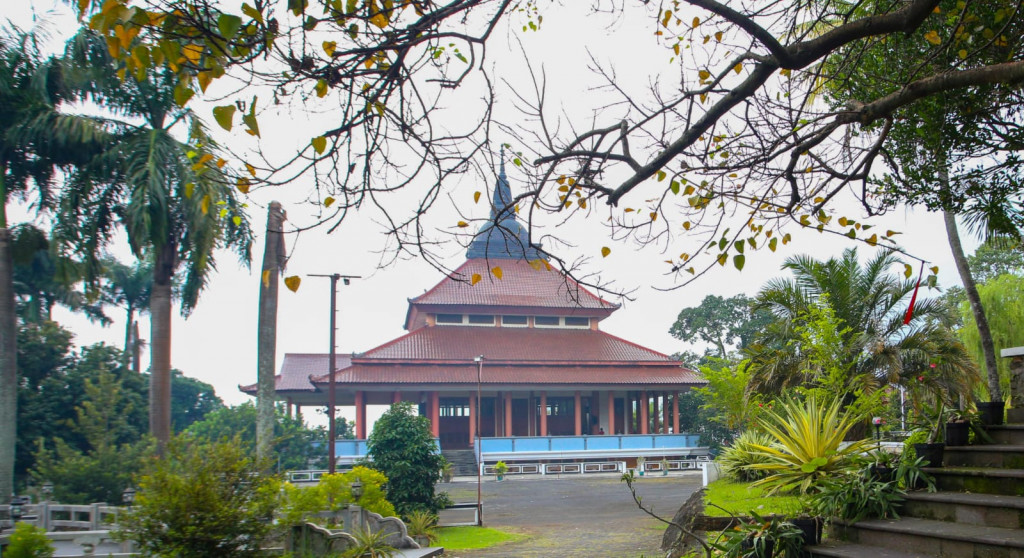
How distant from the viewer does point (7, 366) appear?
17.0m

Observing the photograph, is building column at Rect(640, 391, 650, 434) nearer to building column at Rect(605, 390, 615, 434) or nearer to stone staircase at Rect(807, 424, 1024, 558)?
building column at Rect(605, 390, 615, 434)

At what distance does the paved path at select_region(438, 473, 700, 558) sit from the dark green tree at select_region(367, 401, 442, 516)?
2.19 metres

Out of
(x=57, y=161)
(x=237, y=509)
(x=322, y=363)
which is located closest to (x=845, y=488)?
(x=237, y=509)

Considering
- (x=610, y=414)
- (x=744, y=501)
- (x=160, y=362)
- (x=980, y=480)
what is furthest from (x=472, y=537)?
(x=610, y=414)

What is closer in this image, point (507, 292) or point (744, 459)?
point (744, 459)

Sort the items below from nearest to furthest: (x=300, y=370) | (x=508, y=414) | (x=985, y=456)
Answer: (x=985, y=456), (x=508, y=414), (x=300, y=370)

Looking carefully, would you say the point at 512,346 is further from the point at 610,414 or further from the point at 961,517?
the point at 961,517

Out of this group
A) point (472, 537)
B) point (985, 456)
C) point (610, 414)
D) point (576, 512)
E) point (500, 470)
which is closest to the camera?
point (985, 456)

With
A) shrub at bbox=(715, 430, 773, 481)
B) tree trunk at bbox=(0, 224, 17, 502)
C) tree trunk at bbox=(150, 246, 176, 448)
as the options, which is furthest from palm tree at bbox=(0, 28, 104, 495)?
shrub at bbox=(715, 430, 773, 481)

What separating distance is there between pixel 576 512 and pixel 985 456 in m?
15.1

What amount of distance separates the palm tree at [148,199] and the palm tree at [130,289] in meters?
17.2

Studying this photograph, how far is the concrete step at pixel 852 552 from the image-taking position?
5.04 meters

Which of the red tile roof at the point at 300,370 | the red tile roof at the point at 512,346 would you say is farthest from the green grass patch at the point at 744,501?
the red tile roof at the point at 300,370

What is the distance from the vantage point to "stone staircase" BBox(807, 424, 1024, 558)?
474 cm
